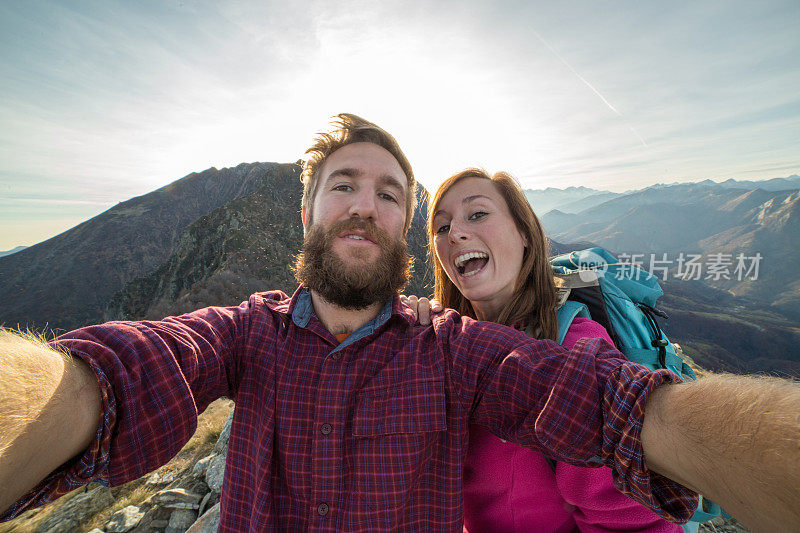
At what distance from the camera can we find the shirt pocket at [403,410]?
2.23 meters

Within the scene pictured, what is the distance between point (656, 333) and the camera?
10.6 ft

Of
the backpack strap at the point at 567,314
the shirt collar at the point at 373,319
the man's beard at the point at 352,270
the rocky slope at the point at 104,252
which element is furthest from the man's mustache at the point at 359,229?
the rocky slope at the point at 104,252

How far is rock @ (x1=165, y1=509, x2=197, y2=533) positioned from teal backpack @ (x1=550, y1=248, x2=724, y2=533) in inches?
263

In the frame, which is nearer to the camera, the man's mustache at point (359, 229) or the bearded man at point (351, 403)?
the bearded man at point (351, 403)

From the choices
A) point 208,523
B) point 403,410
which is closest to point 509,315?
point 403,410

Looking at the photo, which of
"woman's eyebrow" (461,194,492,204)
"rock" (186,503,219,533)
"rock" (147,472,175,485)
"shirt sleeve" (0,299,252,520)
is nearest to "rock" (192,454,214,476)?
"rock" (147,472,175,485)

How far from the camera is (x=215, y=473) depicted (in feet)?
19.9

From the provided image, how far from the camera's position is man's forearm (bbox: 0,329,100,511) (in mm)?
1260

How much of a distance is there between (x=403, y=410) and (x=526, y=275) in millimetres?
2168

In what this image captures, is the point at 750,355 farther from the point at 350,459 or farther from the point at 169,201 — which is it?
the point at 169,201

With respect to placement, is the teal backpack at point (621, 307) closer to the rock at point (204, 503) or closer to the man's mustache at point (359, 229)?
the man's mustache at point (359, 229)

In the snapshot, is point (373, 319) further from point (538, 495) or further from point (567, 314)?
point (538, 495)

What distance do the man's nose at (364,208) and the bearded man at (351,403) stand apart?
0.8 inches

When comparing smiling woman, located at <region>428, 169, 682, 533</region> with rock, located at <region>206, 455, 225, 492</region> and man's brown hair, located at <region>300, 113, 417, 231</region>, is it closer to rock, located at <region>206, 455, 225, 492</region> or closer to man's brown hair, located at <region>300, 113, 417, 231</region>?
man's brown hair, located at <region>300, 113, 417, 231</region>
